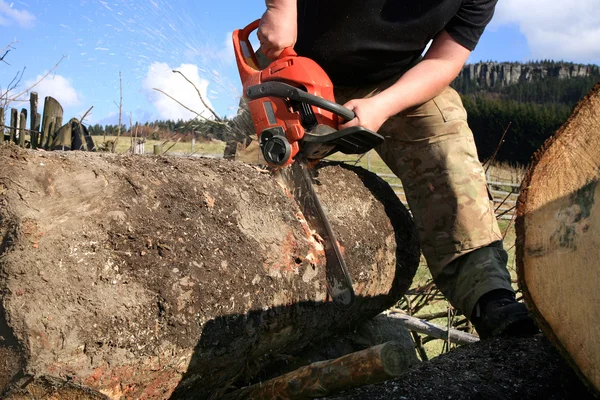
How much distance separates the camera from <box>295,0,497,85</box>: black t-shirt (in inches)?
110

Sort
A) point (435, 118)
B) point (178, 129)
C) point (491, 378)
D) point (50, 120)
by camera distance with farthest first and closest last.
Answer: point (50, 120) < point (178, 129) < point (435, 118) < point (491, 378)

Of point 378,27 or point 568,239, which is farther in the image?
point 378,27

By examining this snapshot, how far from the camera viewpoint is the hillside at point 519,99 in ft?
120

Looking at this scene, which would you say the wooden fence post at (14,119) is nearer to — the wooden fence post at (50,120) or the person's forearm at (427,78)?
the wooden fence post at (50,120)

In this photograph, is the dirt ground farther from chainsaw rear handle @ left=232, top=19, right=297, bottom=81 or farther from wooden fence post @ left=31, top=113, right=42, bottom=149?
wooden fence post @ left=31, top=113, right=42, bottom=149

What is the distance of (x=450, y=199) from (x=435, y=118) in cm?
42

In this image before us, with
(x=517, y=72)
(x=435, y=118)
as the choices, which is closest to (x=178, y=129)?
(x=435, y=118)

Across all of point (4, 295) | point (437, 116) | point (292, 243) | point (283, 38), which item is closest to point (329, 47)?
point (283, 38)

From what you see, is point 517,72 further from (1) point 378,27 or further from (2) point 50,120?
(1) point 378,27

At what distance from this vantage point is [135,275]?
179 cm

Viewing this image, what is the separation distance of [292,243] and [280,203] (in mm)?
203

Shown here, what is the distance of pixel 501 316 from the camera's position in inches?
104

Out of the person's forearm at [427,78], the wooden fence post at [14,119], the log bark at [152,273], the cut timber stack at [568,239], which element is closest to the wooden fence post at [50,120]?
the wooden fence post at [14,119]

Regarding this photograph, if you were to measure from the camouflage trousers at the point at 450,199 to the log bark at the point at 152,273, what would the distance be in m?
0.75
